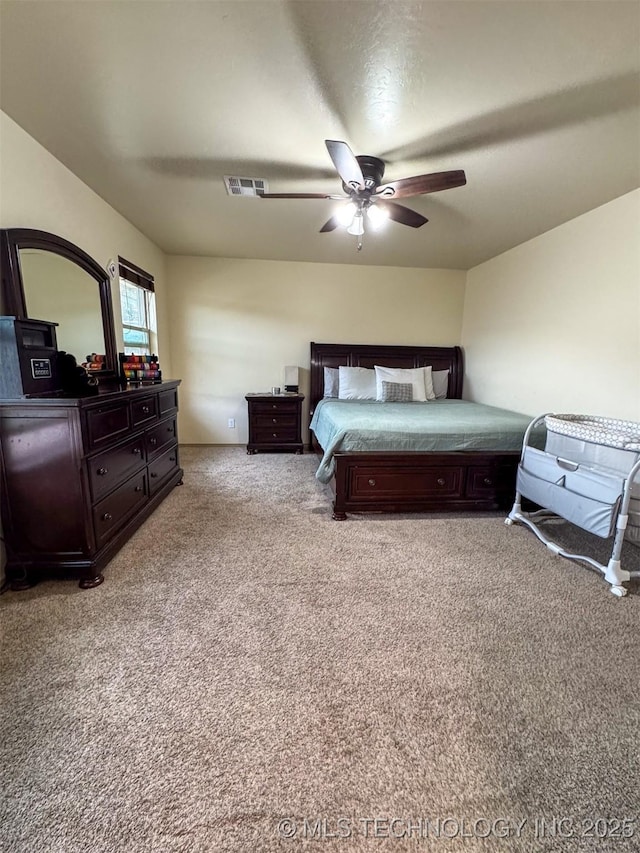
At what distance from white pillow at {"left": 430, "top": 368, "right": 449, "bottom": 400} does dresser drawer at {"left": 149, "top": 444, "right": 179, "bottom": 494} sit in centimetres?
336

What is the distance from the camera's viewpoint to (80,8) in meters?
1.32

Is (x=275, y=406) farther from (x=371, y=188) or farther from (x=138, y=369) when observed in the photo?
(x=371, y=188)

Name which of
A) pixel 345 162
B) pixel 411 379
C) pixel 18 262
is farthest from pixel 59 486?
pixel 411 379

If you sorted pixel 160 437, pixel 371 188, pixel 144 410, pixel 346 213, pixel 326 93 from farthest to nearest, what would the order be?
pixel 160 437 → pixel 144 410 → pixel 346 213 → pixel 371 188 → pixel 326 93

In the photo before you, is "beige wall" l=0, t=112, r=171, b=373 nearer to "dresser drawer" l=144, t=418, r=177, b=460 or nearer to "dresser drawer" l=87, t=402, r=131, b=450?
"dresser drawer" l=87, t=402, r=131, b=450

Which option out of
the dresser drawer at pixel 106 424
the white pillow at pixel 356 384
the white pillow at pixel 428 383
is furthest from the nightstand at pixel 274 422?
the dresser drawer at pixel 106 424

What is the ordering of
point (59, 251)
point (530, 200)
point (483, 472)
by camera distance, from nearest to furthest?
point (59, 251) → point (530, 200) → point (483, 472)

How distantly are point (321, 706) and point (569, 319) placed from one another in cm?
355

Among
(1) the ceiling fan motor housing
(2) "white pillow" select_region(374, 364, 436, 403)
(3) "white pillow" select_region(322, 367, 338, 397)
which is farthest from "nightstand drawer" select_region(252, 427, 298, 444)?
(1) the ceiling fan motor housing

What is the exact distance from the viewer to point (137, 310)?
3709 millimetres

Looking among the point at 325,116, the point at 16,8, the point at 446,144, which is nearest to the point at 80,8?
the point at 16,8

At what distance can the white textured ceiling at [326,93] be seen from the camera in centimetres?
134

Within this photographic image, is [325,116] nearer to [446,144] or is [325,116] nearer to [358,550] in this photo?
[446,144]

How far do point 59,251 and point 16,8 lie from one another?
125cm
